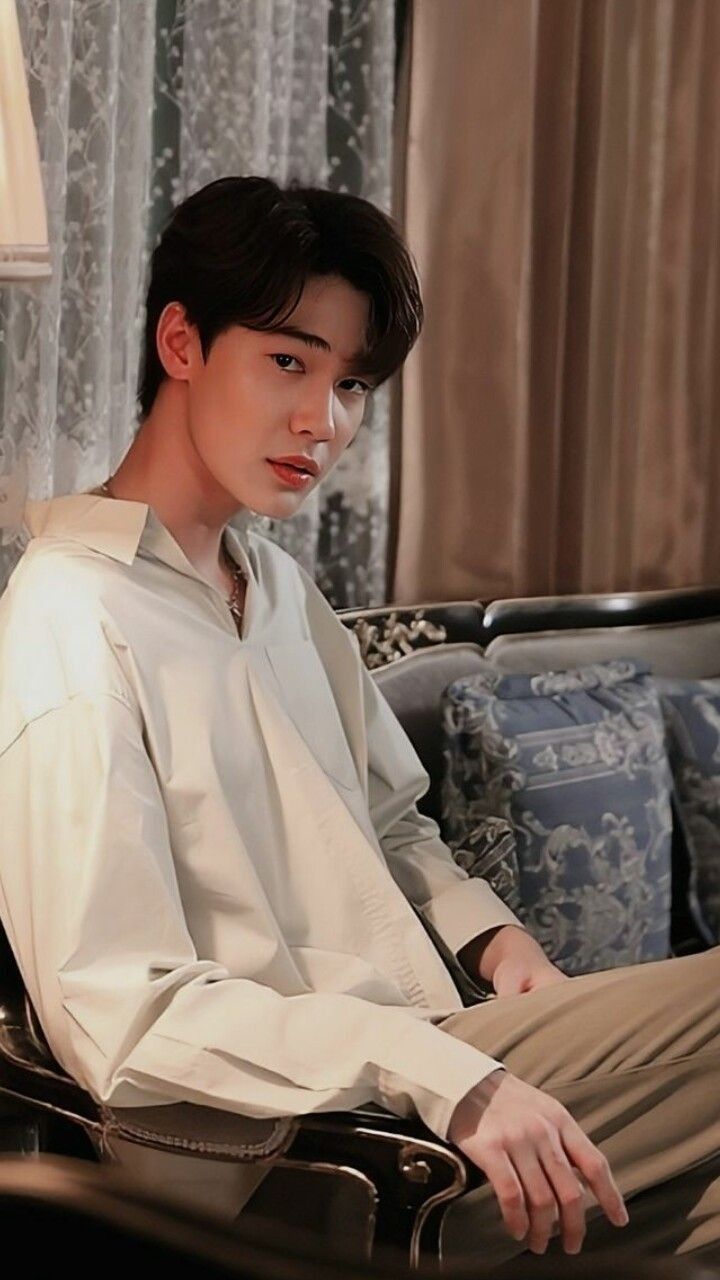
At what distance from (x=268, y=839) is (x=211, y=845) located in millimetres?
103

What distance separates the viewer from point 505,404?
243cm

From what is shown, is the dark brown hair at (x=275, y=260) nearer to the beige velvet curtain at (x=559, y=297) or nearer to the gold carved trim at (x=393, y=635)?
the gold carved trim at (x=393, y=635)

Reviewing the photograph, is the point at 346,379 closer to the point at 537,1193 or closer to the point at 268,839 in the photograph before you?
the point at 268,839

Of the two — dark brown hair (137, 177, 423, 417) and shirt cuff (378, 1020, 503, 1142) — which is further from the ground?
dark brown hair (137, 177, 423, 417)

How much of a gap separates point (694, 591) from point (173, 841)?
4.46 ft

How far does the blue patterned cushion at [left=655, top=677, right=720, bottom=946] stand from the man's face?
89 cm

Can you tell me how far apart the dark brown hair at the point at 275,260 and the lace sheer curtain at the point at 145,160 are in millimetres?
369

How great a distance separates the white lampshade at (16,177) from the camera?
4.56 ft

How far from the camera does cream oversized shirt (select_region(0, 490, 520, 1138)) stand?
1.22 metres

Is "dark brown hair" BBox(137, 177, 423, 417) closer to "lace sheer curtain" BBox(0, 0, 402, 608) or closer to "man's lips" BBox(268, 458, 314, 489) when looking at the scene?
"man's lips" BBox(268, 458, 314, 489)

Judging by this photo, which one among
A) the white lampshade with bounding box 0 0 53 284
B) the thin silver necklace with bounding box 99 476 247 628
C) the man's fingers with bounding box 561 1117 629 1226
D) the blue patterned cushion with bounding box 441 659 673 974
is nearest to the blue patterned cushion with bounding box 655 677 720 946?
the blue patterned cushion with bounding box 441 659 673 974

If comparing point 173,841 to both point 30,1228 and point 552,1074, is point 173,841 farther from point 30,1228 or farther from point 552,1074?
point 30,1228

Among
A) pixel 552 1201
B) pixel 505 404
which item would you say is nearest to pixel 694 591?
pixel 505 404

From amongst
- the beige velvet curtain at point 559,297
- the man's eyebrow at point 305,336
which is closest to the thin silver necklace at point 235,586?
the man's eyebrow at point 305,336
